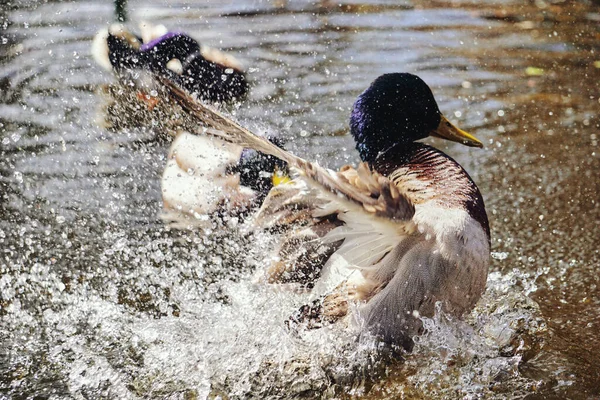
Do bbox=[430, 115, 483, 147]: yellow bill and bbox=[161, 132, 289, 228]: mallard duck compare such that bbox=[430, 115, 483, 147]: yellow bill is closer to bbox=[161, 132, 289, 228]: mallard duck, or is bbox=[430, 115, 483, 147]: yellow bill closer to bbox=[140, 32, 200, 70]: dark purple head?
bbox=[161, 132, 289, 228]: mallard duck

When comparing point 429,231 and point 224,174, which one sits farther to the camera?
point 224,174

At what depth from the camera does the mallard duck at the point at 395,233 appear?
2877 mm

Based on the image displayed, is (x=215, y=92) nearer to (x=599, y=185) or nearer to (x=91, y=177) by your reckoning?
(x=91, y=177)

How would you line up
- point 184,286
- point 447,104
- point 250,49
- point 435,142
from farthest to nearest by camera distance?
1. point 250,49
2. point 447,104
3. point 435,142
4. point 184,286

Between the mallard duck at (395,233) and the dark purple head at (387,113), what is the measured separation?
0.12 metres

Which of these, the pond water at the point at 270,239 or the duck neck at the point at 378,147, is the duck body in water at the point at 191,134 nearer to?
the pond water at the point at 270,239

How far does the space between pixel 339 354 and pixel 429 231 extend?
656 millimetres

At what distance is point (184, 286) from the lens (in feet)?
13.1

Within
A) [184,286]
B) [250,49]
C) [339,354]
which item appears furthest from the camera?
[250,49]

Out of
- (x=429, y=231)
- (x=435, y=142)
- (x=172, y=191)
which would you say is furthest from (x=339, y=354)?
(x=435, y=142)

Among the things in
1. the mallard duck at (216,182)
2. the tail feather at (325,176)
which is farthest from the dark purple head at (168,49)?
the tail feather at (325,176)

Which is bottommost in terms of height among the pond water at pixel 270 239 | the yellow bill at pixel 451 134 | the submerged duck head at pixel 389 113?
the pond water at pixel 270 239

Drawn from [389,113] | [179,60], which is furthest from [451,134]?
[179,60]

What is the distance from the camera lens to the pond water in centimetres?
327
